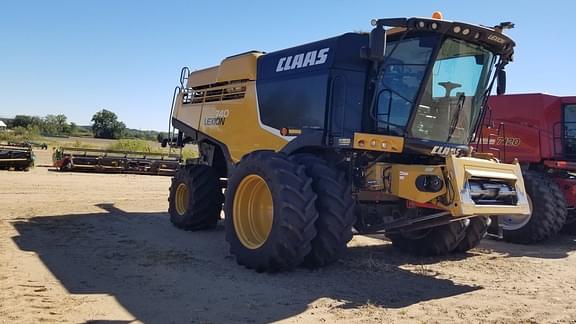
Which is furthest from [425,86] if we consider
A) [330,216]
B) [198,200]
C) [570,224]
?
[570,224]

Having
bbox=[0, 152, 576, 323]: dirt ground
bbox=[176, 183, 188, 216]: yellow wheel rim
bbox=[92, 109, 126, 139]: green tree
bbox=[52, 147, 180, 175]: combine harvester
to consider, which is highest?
bbox=[92, 109, 126, 139]: green tree

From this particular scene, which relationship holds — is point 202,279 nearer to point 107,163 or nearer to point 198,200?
point 198,200

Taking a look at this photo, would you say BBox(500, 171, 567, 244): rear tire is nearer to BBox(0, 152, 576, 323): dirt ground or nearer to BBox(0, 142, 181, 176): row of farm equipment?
BBox(0, 152, 576, 323): dirt ground

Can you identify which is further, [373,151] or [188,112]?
[188,112]

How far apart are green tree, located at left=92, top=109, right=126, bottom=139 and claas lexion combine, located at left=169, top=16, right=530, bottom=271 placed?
2800 inches

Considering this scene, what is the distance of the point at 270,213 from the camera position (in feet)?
22.2

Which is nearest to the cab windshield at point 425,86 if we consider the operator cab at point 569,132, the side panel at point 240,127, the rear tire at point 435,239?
the rear tire at point 435,239

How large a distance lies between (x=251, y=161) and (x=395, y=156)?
75.7 inches

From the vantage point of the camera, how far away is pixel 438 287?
5.89 meters

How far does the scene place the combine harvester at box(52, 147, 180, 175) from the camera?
21641 mm

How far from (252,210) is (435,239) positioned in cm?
271

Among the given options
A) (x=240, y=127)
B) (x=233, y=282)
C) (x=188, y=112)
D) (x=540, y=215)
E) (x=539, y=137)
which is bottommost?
(x=233, y=282)

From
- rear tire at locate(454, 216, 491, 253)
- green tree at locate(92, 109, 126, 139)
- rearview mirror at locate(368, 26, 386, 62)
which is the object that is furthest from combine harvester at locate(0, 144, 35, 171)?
green tree at locate(92, 109, 126, 139)

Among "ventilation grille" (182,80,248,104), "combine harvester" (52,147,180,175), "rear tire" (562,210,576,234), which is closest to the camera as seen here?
"ventilation grille" (182,80,248,104)
